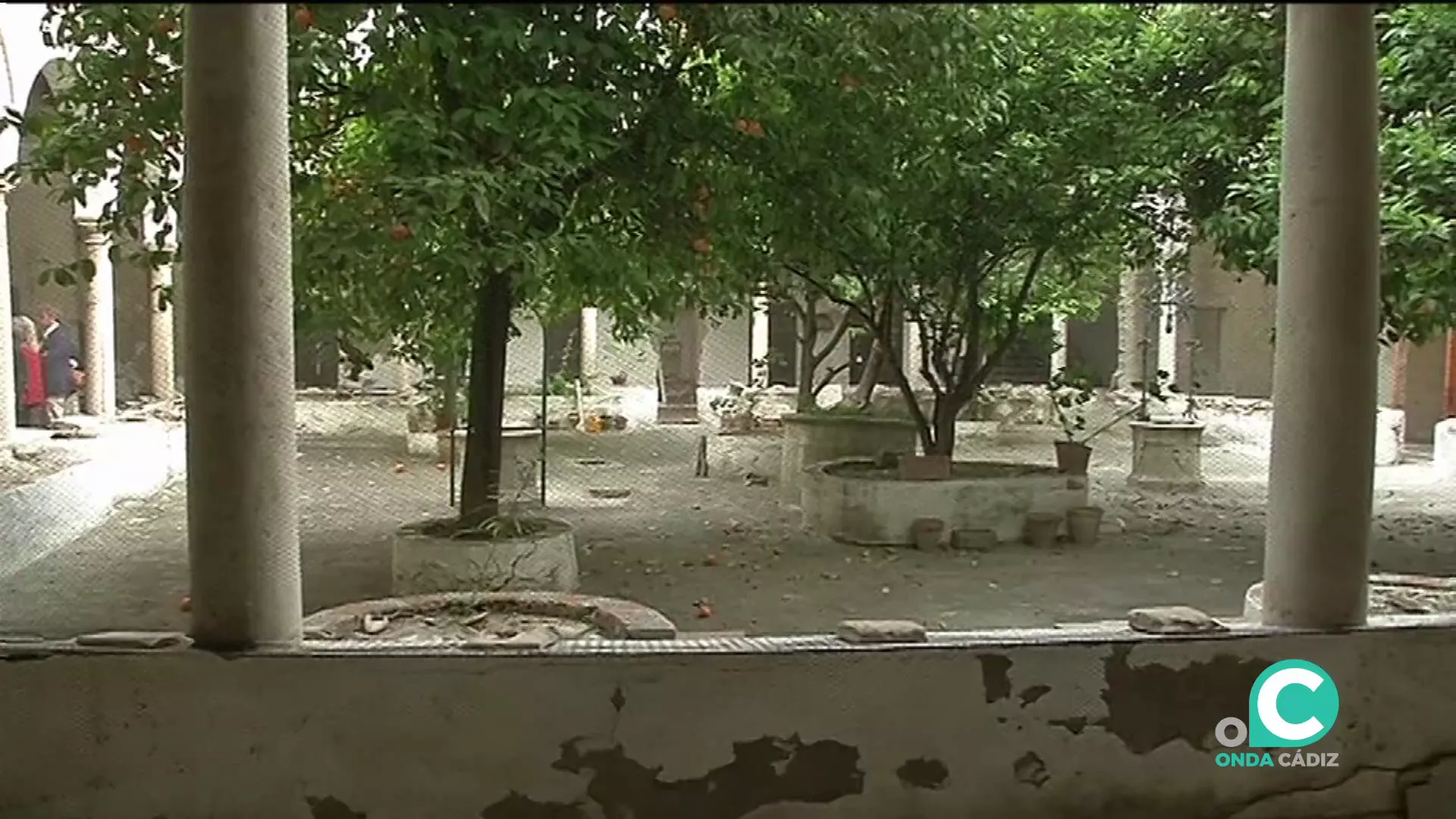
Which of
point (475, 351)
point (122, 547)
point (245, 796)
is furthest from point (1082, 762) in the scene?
point (122, 547)

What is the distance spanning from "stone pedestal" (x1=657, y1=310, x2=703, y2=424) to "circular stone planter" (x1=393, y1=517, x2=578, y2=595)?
567cm

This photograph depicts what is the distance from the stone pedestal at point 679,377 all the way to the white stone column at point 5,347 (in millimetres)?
5089

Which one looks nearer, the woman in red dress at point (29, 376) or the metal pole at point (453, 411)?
the metal pole at point (453, 411)

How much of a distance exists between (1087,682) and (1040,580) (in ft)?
12.5

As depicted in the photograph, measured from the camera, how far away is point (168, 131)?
397 centimetres

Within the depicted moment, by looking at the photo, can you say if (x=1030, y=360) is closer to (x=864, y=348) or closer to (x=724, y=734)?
(x=864, y=348)

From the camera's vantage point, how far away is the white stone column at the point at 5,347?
22.7 feet

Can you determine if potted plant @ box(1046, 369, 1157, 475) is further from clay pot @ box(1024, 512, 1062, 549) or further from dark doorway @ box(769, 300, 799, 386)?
dark doorway @ box(769, 300, 799, 386)

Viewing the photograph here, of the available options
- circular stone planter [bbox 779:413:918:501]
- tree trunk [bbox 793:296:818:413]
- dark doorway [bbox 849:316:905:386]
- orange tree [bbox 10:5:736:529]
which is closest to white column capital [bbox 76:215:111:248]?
orange tree [bbox 10:5:736:529]

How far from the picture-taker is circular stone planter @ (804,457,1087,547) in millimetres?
7379

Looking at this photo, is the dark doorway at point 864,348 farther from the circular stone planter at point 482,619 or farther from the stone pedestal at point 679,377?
the circular stone planter at point 482,619

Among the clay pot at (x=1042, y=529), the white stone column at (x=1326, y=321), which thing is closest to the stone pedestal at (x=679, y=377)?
the clay pot at (x=1042, y=529)

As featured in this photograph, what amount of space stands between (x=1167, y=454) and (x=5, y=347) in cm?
766

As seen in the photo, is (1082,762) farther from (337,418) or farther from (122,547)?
(337,418)
